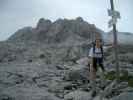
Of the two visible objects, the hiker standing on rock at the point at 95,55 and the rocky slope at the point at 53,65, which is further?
the rocky slope at the point at 53,65

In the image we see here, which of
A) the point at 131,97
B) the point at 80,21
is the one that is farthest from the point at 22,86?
the point at 80,21

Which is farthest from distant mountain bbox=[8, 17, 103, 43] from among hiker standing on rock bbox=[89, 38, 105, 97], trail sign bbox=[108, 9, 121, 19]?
hiker standing on rock bbox=[89, 38, 105, 97]

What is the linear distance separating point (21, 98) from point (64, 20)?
128 m

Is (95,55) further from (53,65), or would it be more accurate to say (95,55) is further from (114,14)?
(53,65)

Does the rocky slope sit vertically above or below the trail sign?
below

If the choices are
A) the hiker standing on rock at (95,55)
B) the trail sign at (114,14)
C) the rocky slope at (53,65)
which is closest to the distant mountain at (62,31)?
the rocky slope at (53,65)

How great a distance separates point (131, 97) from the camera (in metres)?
12.6

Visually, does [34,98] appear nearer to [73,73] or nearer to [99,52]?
[99,52]

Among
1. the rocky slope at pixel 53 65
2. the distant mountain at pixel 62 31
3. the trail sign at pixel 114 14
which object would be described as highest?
the distant mountain at pixel 62 31

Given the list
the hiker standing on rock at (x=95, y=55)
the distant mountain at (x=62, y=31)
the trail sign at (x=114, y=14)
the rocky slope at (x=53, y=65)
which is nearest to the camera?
the hiker standing on rock at (x=95, y=55)

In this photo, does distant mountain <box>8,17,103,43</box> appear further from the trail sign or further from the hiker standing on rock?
the hiker standing on rock

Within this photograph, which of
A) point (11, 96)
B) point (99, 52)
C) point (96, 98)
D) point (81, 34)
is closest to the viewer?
point (96, 98)

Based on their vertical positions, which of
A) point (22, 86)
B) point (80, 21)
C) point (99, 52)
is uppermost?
point (80, 21)

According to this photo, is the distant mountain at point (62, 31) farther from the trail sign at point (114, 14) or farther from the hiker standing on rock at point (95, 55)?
the hiker standing on rock at point (95, 55)
